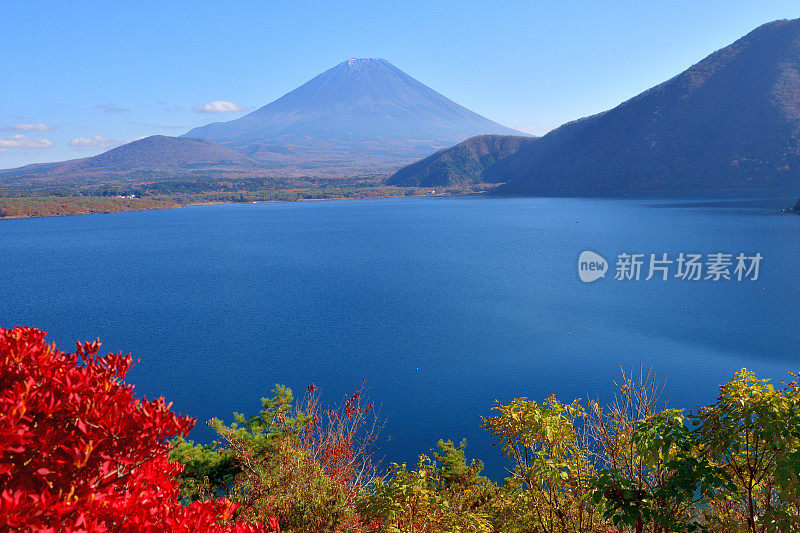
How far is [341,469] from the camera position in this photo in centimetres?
530

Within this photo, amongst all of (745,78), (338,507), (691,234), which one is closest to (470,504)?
(338,507)

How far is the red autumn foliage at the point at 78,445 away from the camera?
4.43 ft

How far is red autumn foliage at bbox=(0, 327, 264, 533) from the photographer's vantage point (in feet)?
4.43

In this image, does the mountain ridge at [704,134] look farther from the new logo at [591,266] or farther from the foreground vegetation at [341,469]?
the foreground vegetation at [341,469]

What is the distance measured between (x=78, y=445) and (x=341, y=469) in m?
4.22

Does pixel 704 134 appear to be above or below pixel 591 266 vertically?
above

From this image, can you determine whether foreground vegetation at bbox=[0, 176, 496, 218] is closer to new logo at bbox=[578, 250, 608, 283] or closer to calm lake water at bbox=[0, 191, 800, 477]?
calm lake water at bbox=[0, 191, 800, 477]

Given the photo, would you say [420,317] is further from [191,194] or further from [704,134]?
[191,194]

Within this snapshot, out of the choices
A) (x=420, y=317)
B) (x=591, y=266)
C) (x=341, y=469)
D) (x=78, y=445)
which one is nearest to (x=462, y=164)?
(x=591, y=266)

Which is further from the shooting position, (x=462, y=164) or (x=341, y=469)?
(x=462, y=164)

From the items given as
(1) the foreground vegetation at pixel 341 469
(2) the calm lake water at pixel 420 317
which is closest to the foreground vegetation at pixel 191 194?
(2) the calm lake water at pixel 420 317

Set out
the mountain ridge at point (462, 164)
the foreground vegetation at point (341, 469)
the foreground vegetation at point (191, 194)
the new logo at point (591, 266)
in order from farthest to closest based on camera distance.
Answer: the mountain ridge at point (462, 164), the foreground vegetation at point (191, 194), the new logo at point (591, 266), the foreground vegetation at point (341, 469)

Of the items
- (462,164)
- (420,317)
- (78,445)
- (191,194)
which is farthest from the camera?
(462,164)

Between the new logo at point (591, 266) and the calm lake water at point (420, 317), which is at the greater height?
the new logo at point (591, 266)
